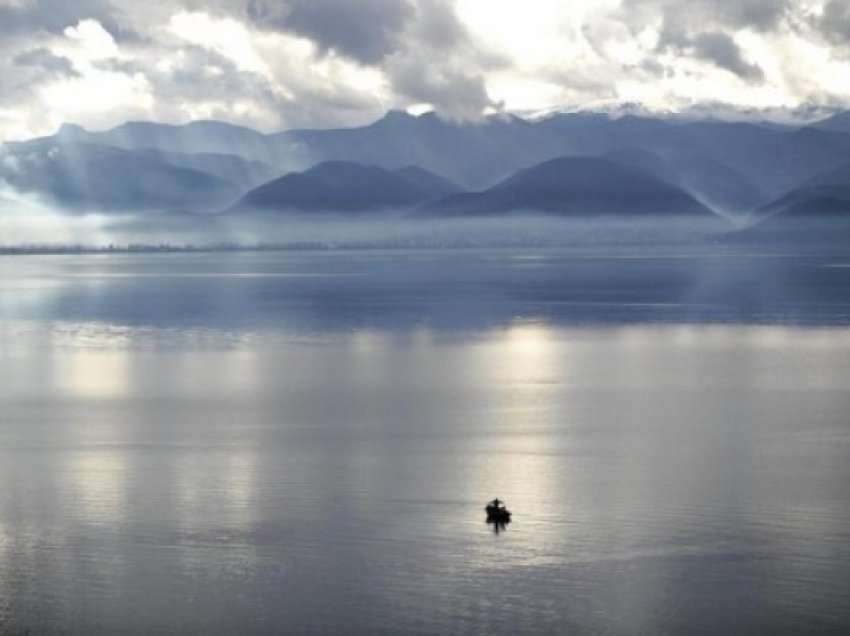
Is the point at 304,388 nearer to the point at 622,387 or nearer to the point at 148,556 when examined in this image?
the point at 622,387

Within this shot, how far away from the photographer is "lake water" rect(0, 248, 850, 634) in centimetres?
1811

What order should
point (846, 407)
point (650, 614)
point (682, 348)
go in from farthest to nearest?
point (682, 348) → point (846, 407) → point (650, 614)

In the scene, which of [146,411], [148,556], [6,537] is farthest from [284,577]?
[146,411]

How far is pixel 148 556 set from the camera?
793 inches

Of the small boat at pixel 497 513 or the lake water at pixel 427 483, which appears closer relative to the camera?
the lake water at pixel 427 483

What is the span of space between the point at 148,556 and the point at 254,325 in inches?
1639

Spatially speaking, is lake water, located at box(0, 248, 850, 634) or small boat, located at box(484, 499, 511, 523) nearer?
lake water, located at box(0, 248, 850, 634)

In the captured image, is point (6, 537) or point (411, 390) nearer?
point (6, 537)

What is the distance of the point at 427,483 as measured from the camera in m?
24.9

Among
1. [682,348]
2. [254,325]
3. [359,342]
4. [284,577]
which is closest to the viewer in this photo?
[284,577]

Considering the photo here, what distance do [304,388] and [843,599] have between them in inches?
865

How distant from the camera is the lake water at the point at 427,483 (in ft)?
59.4

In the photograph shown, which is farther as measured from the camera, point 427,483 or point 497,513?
point 427,483

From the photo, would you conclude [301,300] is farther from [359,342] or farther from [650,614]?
[650,614]
